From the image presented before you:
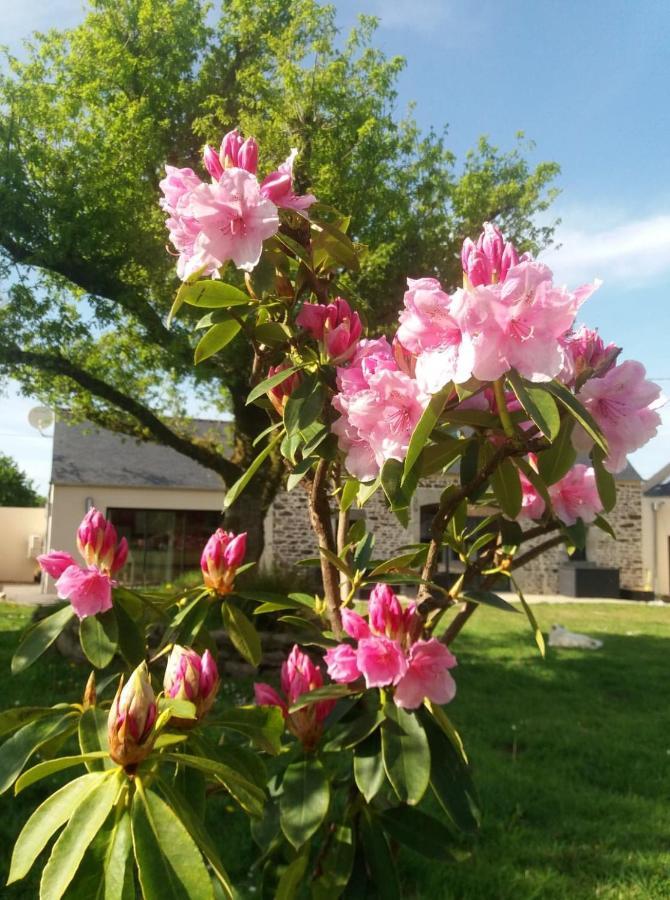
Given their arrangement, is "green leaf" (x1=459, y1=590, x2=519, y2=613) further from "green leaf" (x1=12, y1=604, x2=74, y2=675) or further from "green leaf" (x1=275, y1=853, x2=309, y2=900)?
"green leaf" (x1=12, y1=604, x2=74, y2=675)

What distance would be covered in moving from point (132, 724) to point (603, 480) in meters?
0.79

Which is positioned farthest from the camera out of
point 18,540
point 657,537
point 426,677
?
point 18,540

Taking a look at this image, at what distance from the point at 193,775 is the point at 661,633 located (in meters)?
10.8

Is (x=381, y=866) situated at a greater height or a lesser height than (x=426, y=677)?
lesser

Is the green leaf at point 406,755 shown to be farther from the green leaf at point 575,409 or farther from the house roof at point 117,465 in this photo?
the house roof at point 117,465

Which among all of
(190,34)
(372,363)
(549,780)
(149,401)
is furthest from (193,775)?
(190,34)

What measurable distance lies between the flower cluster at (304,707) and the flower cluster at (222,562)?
23cm

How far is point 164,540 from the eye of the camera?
16797 millimetres

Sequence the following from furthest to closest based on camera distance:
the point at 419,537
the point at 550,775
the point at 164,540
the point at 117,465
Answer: the point at 164,540, the point at 117,465, the point at 419,537, the point at 550,775

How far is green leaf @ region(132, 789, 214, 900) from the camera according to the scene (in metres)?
0.86

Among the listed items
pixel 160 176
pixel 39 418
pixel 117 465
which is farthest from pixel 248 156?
pixel 117 465

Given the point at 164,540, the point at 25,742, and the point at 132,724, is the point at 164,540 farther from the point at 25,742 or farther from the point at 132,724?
the point at 132,724

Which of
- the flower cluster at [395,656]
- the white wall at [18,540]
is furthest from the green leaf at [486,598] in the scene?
the white wall at [18,540]

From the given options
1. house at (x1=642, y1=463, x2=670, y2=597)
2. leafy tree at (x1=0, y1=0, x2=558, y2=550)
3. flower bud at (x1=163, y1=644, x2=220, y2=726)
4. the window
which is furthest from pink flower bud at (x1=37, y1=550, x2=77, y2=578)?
house at (x1=642, y1=463, x2=670, y2=597)
